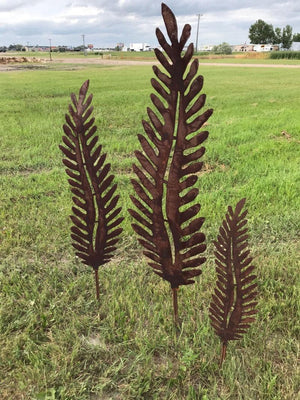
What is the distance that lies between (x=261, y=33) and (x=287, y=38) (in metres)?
5.98

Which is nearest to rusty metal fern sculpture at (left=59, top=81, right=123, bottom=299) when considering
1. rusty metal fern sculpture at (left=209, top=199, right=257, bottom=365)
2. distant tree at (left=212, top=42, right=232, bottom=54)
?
rusty metal fern sculpture at (left=209, top=199, right=257, bottom=365)

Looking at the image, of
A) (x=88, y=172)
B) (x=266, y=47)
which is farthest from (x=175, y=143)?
(x=266, y=47)

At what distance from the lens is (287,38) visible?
80.5 meters

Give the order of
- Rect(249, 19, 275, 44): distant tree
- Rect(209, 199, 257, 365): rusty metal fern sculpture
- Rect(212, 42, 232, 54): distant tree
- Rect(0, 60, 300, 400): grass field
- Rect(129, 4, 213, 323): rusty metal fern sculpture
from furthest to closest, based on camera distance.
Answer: Rect(249, 19, 275, 44): distant tree
Rect(212, 42, 232, 54): distant tree
Rect(0, 60, 300, 400): grass field
Rect(209, 199, 257, 365): rusty metal fern sculpture
Rect(129, 4, 213, 323): rusty metal fern sculpture

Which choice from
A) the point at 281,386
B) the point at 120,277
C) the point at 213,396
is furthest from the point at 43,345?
the point at 281,386

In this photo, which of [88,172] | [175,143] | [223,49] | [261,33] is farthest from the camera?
[261,33]

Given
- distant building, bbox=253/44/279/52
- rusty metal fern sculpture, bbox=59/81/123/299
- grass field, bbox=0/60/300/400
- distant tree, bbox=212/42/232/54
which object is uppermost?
distant building, bbox=253/44/279/52

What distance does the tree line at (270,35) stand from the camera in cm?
8019

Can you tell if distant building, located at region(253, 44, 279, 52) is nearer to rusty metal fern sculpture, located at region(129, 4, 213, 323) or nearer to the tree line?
the tree line

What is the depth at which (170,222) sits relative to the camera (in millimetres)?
1462

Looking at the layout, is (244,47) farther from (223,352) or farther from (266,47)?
(223,352)

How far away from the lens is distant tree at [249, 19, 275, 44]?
266 ft

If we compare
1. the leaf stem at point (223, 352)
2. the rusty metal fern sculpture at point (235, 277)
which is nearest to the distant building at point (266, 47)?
the rusty metal fern sculpture at point (235, 277)

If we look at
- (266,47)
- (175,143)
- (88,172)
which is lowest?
(88,172)
